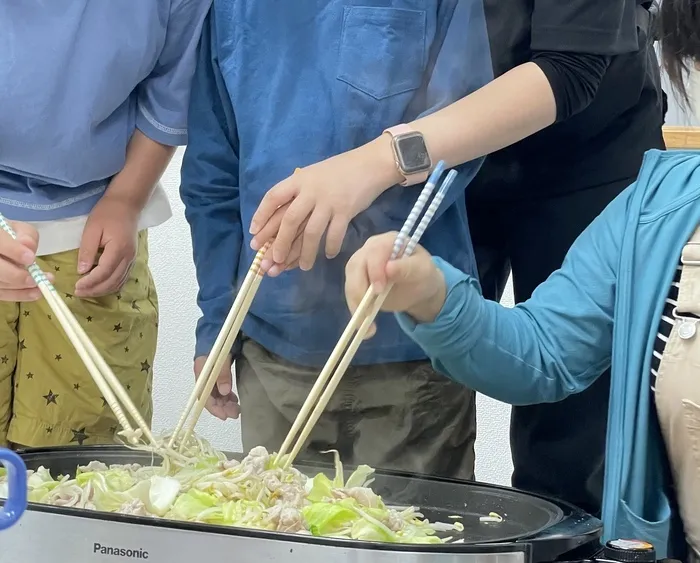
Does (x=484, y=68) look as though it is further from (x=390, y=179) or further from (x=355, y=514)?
(x=355, y=514)

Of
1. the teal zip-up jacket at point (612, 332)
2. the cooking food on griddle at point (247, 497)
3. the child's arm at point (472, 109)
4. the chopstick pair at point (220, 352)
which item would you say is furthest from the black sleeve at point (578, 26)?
the cooking food on griddle at point (247, 497)

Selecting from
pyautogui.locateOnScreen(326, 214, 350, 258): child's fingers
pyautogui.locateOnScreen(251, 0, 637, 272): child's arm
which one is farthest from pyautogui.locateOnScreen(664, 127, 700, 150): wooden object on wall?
pyautogui.locateOnScreen(326, 214, 350, 258): child's fingers

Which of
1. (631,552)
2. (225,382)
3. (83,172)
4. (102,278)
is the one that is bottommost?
(631,552)

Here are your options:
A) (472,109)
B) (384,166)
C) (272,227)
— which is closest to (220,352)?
(272,227)

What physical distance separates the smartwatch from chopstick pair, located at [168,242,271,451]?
0.15 meters

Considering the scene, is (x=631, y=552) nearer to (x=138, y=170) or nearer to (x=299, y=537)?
(x=299, y=537)

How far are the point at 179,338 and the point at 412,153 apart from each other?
467 mm

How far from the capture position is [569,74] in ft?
3.01

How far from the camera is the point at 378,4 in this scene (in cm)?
94

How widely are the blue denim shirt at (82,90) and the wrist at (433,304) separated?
0.48m

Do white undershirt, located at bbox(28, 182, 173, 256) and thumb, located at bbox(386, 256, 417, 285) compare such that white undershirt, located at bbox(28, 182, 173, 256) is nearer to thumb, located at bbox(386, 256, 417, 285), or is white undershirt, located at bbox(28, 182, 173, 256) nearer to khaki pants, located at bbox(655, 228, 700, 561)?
thumb, located at bbox(386, 256, 417, 285)

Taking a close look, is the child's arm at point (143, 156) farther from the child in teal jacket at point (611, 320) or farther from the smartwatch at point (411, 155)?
the child in teal jacket at point (611, 320)

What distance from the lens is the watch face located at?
88 cm

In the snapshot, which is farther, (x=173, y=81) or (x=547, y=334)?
(x=173, y=81)
